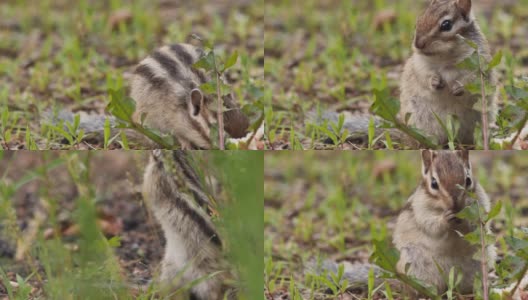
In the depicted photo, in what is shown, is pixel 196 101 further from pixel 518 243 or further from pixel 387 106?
pixel 518 243

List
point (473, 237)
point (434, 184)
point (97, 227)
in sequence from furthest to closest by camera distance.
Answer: point (434, 184), point (473, 237), point (97, 227)

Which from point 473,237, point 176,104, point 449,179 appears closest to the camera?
point 473,237

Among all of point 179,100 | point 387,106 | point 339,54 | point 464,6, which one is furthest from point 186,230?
point 339,54

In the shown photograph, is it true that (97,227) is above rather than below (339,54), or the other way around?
below

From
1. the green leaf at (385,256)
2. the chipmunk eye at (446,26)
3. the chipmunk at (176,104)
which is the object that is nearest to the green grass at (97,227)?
the chipmunk at (176,104)

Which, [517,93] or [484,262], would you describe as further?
[517,93]

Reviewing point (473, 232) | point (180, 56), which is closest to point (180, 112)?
point (180, 56)

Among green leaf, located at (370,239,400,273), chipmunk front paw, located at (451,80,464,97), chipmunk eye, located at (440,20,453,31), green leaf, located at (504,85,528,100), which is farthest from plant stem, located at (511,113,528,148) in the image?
green leaf, located at (370,239,400,273)

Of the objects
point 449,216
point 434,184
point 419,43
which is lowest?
point 449,216
